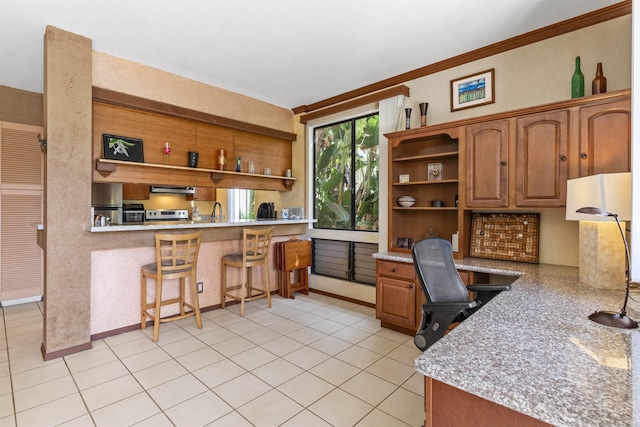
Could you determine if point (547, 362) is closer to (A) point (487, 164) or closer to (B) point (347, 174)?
(A) point (487, 164)

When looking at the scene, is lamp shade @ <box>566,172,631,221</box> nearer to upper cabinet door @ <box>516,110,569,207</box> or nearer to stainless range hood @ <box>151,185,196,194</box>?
upper cabinet door @ <box>516,110,569,207</box>

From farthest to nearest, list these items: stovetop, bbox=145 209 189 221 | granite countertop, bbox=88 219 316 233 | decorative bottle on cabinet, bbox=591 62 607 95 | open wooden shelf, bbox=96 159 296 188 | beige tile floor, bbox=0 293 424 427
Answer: stovetop, bbox=145 209 189 221 → open wooden shelf, bbox=96 159 296 188 → granite countertop, bbox=88 219 316 233 → decorative bottle on cabinet, bbox=591 62 607 95 → beige tile floor, bbox=0 293 424 427

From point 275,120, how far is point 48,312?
3.68 meters

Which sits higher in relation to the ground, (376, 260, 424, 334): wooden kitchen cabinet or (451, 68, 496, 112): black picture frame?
(451, 68, 496, 112): black picture frame

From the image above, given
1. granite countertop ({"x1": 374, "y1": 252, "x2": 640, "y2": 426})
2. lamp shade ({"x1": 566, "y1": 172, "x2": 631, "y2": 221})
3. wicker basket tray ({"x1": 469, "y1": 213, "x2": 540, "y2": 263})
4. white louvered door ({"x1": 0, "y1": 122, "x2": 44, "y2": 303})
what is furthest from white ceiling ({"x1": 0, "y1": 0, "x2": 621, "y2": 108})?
granite countertop ({"x1": 374, "y1": 252, "x2": 640, "y2": 426})

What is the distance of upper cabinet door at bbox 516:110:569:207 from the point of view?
8.23ft

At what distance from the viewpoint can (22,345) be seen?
9.80ft

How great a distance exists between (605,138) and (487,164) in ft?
2.67

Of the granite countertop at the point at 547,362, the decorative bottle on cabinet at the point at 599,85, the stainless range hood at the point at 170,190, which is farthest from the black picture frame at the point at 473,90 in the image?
the stainless range hood at the point at 170,190

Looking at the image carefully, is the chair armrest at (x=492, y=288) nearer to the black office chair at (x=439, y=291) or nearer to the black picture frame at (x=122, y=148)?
the black office chair at (x=439, y=291)

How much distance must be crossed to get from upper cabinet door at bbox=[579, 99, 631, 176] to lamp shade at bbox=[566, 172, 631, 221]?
42 cm

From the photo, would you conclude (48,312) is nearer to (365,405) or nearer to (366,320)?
(365,405)

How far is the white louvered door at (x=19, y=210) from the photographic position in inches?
161

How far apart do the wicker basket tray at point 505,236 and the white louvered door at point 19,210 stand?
554 cm
